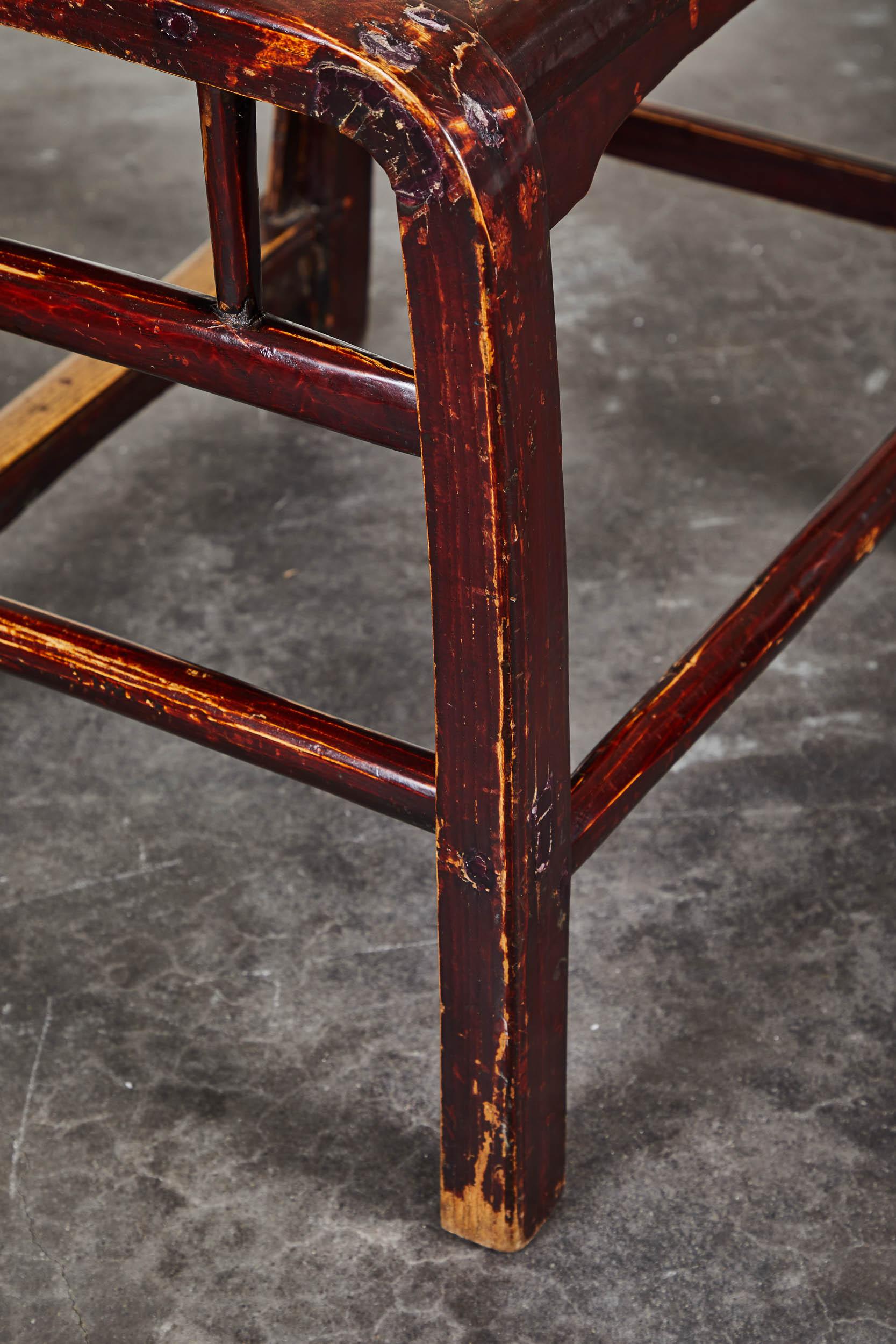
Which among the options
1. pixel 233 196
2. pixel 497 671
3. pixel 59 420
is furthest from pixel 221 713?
pixel 59 420

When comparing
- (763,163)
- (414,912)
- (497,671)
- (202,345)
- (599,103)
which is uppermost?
(599,103)

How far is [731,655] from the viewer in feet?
4.34

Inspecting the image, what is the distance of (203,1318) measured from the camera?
4.19 ft

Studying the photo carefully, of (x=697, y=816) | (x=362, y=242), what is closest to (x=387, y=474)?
(x=362, y=242)

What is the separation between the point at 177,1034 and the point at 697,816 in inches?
22.9

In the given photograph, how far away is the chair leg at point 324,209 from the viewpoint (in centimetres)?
210

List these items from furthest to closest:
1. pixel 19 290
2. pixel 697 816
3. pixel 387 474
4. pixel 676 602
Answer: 1. pixel 387 474
2. pixel 676 602
3. pixel 697 816
4. pixel 19 290

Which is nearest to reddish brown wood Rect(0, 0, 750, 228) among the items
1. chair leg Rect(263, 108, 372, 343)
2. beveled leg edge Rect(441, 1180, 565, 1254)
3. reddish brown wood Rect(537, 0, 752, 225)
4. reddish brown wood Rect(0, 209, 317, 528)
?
reddish brown wood Rect(537, 0, 752, 225)

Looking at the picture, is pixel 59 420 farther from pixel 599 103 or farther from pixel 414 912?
pixel 599 103

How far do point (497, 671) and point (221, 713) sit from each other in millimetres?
244

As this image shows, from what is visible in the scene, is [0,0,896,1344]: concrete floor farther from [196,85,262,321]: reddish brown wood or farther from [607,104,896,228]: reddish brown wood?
[196,85,262,321]: reddish brown wood

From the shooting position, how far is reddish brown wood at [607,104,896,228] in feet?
6.77

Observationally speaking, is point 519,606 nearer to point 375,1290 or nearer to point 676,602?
point 375,1290

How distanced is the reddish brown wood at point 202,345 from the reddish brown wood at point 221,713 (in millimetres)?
228
